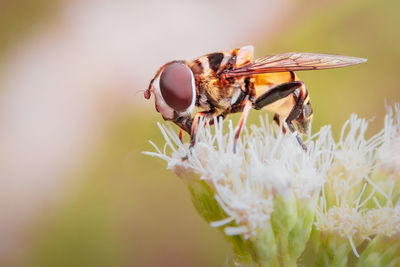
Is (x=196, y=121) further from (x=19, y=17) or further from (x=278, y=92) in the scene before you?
(x=19, y=17)

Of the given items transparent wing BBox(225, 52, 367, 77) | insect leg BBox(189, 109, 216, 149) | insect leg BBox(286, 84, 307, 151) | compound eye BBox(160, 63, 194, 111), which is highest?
compound eye BBox(160, 63, 194, 111)

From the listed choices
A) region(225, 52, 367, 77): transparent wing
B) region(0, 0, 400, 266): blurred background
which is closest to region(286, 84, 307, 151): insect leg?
region(225, 52, 367, 77): transparent wing

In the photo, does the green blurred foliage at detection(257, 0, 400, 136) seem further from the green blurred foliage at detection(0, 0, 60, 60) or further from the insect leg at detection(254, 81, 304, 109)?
the green blurred foliage at detection(0, 0, 60, 60)

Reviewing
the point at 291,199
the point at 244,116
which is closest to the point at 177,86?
the point at 244,116

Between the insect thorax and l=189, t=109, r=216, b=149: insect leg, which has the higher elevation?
the insect thorax

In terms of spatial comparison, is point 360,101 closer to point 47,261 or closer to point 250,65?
point 250,65

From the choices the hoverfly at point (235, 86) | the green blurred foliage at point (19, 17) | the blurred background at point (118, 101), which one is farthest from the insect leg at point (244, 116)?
the green blurred foliage at point (19, 17)

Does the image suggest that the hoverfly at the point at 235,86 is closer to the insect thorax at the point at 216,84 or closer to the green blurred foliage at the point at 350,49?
the insect thorax at the point at 216,84
